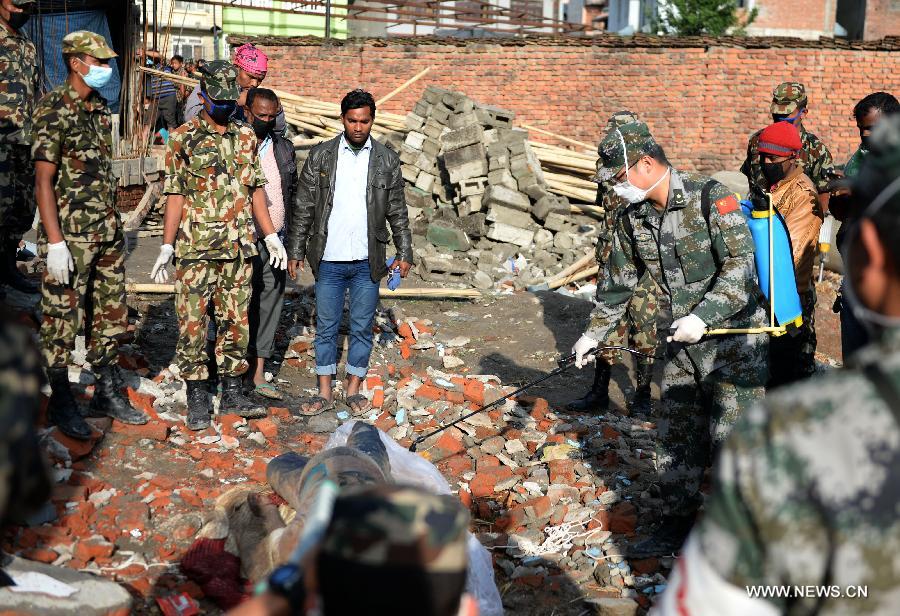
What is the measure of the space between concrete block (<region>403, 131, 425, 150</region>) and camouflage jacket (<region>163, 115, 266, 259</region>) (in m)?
6.61

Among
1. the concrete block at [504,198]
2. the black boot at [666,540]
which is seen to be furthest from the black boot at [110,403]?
the concrete block at [504,198]

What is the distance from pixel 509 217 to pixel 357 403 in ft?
18.1

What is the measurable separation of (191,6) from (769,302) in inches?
1144

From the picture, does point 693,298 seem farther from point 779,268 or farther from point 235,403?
point 235,403

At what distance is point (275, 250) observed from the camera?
594 centimetres

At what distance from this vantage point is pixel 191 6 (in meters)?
29.6

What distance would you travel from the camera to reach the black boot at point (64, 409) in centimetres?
500

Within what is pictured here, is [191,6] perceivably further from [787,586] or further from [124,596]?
[787,586]

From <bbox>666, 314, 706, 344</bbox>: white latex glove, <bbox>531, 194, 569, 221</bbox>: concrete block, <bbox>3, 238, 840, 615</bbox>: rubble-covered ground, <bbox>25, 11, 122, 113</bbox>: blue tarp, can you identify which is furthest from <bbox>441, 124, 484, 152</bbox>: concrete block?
<bbox>666, 314, 706, 344</bbox>: white latex glove

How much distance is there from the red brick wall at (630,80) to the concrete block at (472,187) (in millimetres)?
7500

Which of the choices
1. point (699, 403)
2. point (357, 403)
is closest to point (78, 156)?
point (357, 403)

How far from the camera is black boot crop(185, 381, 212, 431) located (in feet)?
18.6

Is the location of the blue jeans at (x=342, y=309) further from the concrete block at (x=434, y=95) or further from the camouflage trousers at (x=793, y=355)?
the concrete block at (x=434, y=95)

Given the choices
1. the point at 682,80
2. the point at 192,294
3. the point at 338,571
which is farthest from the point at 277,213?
the point at 682,80
